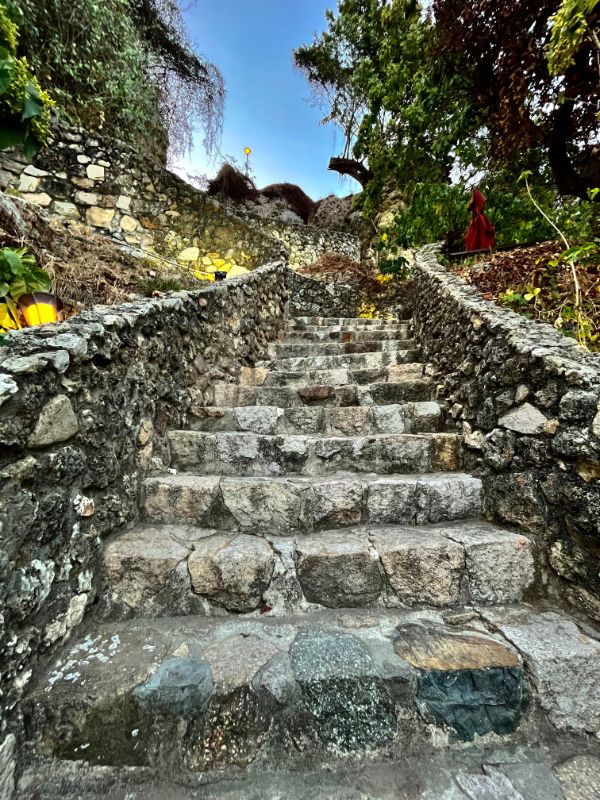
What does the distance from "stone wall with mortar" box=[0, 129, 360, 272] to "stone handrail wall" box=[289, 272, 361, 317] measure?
2.46ft

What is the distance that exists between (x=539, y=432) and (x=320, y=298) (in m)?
5.42

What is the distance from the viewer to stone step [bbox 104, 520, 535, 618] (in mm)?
1358

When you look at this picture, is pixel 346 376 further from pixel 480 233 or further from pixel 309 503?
pixel 480 233

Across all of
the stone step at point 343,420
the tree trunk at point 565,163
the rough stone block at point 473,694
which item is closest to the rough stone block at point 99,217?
the stone step at point 343,420

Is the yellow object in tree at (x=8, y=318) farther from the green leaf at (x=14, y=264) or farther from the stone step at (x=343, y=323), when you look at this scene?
the stone step at (x=343, y=323)

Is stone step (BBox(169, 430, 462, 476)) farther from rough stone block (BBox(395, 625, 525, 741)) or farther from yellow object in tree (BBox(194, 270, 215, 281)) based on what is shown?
yellow object in tree (BBox(194, 270, 215, 281))

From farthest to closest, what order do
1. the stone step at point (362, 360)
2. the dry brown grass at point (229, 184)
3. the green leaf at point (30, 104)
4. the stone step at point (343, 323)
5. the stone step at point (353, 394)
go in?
the dry brown grass at point (229, 184)
the stone step at point (343, 323)
the stone step at point (362, 360)
the stone step at point (353, 394)
the green leaf at point (30, 104)

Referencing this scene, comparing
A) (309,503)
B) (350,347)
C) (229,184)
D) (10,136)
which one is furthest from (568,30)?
(229,184)

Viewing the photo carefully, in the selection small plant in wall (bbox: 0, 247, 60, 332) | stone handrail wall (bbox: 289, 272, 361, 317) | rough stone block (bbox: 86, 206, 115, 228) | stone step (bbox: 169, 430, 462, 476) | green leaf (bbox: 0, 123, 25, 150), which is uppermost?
rough stone block (bbox: 86, 206, 115, 228)

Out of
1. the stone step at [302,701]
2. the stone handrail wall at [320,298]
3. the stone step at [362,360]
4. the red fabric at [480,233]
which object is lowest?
the stone step at [302,701]

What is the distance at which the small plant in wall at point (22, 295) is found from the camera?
175 centimetres

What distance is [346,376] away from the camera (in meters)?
2.88

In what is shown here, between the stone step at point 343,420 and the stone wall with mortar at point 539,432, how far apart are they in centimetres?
20

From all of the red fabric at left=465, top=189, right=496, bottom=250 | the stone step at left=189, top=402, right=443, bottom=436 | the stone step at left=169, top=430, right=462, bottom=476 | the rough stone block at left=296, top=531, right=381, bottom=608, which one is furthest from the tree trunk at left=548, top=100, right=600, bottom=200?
the rough stone block at left=296, top=531, right=381, bottom=608
